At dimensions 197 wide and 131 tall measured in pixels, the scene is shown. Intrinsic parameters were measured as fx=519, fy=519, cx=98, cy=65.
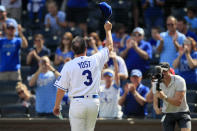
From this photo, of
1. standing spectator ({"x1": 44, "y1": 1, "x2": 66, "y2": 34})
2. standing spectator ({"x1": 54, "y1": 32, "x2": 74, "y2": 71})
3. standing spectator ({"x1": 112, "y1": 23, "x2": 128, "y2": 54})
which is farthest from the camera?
standing spectator ({"x1": 44, "y1": 1, "x2": 66, "y2": 34})

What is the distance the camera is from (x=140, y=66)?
10.8 metres

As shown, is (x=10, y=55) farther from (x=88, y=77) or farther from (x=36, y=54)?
(x=88, y=77)

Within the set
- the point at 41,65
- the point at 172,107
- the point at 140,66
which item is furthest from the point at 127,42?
the point at 172,107

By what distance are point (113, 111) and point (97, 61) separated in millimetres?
2737

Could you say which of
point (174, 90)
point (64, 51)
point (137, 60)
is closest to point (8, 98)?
point (64, 51)

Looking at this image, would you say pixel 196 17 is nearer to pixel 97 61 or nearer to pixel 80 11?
pixel 80 11

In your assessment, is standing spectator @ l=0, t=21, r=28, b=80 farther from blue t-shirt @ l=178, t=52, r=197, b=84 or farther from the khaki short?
blue t-shirt @ l=178, t=52, r=197, b=84

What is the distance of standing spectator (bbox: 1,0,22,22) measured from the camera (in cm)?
1343

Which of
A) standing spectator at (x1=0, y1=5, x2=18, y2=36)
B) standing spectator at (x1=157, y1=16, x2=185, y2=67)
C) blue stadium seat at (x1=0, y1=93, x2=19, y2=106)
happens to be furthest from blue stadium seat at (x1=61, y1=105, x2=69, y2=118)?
standing spectator at (x1=0, y1=5, x2=18, y2=36)

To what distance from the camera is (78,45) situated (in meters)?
6.65

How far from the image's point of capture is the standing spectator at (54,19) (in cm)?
1305

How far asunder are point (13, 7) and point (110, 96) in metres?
5.21

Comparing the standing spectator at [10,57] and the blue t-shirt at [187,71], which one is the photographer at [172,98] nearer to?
the blue t-shirt at [187,71]

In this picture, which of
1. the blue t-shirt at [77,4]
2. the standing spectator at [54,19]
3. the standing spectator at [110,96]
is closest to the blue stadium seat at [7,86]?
the standing spectator at [110,96]
